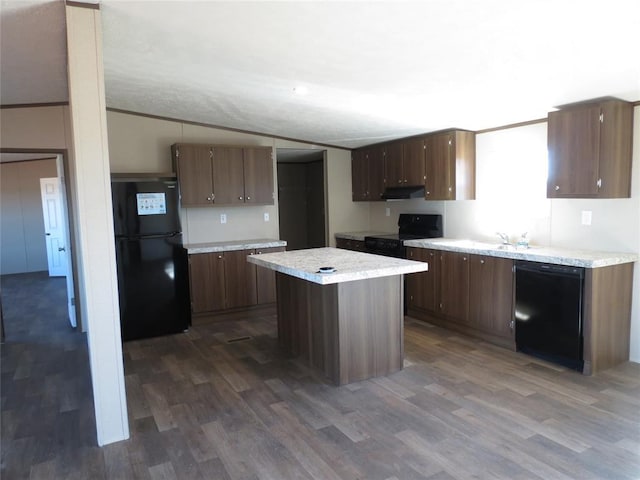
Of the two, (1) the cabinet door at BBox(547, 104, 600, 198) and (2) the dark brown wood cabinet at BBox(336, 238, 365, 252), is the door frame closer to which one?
(2) the dark brown wood cabinet at BBox(336, 238, 365, 252)

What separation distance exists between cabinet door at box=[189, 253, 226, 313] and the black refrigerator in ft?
0.77

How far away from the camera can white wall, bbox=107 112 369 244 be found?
5.17 meters

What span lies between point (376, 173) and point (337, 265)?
117 inches

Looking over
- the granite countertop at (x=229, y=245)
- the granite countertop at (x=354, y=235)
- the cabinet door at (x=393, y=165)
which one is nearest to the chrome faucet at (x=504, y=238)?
the cabinet door at (x=393, y=165)

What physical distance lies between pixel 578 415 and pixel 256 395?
215 cm

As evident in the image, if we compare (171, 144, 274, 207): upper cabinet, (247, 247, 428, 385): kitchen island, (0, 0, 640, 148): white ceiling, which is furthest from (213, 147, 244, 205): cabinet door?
(247, 247, 428, 385): kitchen island

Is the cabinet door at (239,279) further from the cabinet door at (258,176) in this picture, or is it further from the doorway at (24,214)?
the doorway at (24,214)

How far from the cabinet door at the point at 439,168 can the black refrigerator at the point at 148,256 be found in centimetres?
284

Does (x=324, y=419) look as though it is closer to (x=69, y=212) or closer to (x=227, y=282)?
(x=227, y=282)

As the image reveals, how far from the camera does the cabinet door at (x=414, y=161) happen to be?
521cm

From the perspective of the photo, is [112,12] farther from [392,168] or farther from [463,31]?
[392,168]

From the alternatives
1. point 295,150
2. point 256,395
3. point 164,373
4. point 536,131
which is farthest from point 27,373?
point 536,131

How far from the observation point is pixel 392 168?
5727mm

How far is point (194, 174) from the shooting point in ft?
16.9
